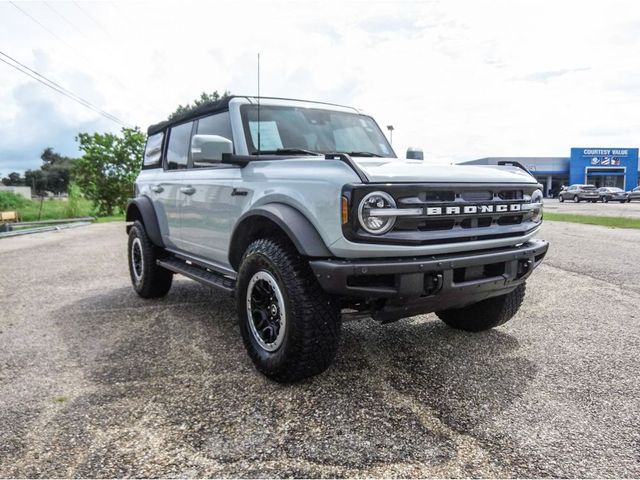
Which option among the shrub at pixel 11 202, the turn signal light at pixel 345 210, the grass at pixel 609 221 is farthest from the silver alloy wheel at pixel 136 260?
the shrub at pixel 11 202

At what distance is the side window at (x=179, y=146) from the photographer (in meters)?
5.09

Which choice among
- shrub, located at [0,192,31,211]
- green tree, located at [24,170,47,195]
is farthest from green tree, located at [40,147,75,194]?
shrub, located at [0,192,31,211]

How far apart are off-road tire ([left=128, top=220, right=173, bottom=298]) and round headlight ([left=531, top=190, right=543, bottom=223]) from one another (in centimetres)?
389

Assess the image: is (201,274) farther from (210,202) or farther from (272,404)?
(272,404)

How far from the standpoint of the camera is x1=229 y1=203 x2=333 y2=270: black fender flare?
2934mm

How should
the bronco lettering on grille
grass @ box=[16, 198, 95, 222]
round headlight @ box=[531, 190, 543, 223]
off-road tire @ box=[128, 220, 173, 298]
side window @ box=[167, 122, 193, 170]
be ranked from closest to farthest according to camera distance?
the bronco lettering on grille
round headlight @ box=[531, 190, 543, 223]
side window @ box=[167, 122, 193, 170]
off-road tire @ box=[128, 220, 173, 298]
grass @ box=[16, 198, 95, 222]

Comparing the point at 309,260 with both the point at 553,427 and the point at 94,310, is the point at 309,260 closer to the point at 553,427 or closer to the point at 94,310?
the point at 553,427

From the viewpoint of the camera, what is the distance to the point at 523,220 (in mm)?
3604

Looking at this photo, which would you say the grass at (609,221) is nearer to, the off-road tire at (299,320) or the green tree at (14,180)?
the off-road tire at (299,320)

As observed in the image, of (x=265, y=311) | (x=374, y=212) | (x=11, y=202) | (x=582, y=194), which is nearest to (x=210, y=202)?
(x=265, y=311)

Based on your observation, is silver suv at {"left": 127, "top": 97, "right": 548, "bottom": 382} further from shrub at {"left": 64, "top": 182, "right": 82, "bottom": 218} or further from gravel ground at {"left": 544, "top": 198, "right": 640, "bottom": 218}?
shrub at {"left": 64, "top": 182, "right": 82, "bottom": 218}

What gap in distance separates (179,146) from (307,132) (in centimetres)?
179

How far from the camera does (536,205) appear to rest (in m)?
3.68

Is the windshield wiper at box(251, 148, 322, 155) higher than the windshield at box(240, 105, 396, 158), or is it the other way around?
the windshield at box(240, 105, 396, 158)
